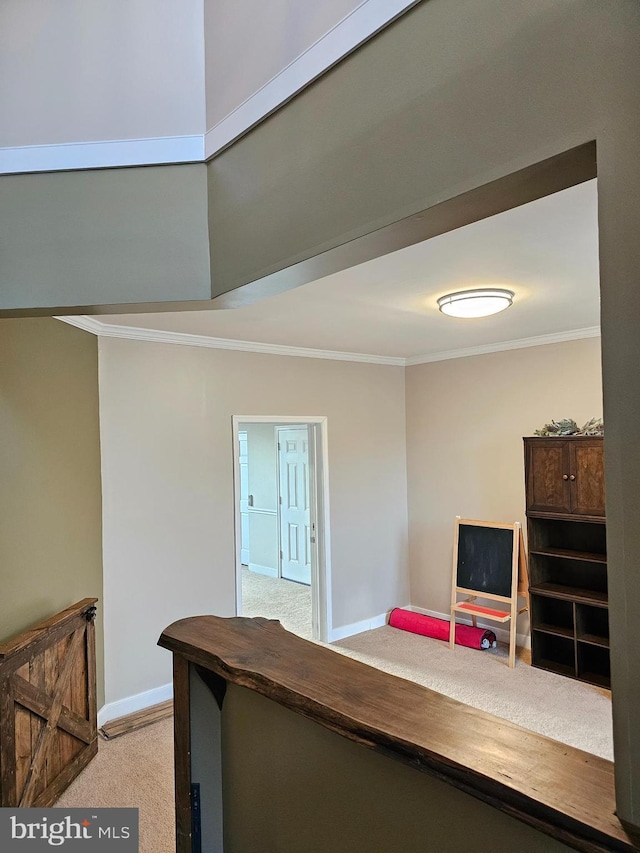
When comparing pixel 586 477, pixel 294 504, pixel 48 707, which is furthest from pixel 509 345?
pixel 48 707

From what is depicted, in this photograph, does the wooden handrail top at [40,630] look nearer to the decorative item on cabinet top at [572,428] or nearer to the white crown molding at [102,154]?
the white crown molding at [102,154]

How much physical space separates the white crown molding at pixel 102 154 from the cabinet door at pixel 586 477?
3.36 metres

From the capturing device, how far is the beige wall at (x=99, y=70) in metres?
1.81

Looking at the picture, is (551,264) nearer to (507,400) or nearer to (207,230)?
(207,230)

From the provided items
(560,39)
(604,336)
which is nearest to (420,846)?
(604,336)

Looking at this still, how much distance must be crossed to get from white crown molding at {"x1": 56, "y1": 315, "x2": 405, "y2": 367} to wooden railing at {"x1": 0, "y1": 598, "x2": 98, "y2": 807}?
1.70m

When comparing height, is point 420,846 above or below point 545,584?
above

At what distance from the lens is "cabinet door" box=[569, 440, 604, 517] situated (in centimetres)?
395

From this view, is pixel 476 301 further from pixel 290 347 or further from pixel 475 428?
pixel 475 428

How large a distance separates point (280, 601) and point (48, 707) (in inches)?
147

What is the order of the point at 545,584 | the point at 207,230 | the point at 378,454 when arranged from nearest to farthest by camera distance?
the point at 207,230 → the point at 545,584 → the point at 378,454

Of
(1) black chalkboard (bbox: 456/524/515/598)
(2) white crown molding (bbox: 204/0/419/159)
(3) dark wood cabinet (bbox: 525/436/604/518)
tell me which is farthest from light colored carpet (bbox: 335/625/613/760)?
(2) white crown molding (bbox: 204/0/419/159)

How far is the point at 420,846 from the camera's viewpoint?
3.36 feet

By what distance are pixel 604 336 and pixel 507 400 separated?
4198 millimetres
